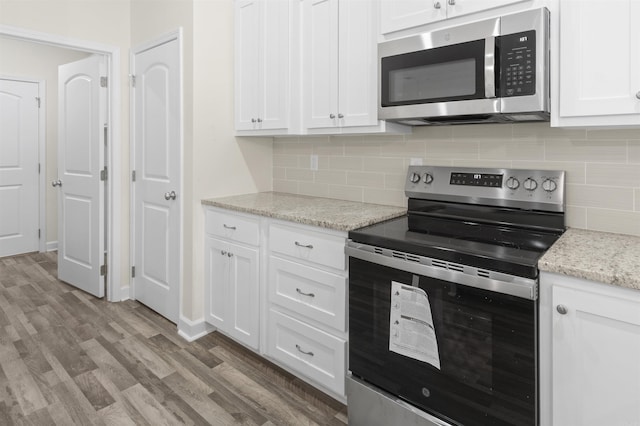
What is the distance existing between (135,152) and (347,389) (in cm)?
244

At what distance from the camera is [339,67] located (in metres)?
2.21

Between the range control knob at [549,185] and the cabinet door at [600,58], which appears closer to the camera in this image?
the cabinet door at [600,58]

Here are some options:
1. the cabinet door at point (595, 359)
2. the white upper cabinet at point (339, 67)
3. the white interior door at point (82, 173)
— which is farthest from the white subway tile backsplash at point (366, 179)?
the white interior door at point (82, 173)

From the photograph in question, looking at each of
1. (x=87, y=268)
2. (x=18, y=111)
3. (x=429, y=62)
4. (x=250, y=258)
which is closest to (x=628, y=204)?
(x=429, y=62)

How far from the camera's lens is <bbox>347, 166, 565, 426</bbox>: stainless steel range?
134 cm

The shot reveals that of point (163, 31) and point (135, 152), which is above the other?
point (163, 31)

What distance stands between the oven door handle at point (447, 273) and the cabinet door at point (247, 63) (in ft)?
4.51

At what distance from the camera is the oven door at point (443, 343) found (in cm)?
133

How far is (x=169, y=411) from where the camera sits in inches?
76.4

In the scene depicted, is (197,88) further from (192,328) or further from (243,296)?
(192,328)

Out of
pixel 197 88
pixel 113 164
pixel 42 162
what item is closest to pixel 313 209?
pixel 197 88

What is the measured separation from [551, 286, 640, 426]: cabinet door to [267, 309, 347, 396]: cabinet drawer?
Result: 0.89m

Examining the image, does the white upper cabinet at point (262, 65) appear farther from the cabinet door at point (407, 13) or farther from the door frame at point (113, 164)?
the door frame at point (113, 164)

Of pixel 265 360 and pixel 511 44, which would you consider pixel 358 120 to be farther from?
pixel 265 360
